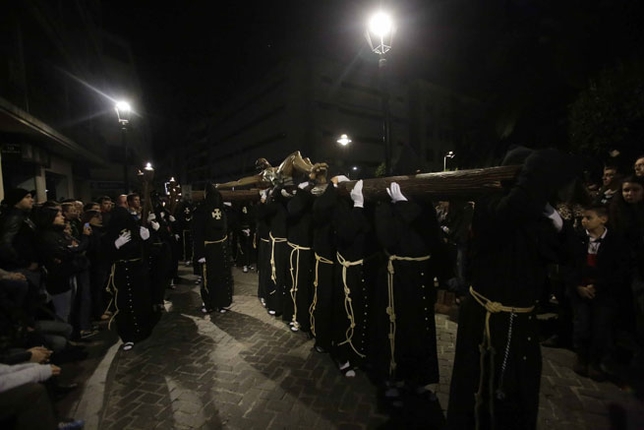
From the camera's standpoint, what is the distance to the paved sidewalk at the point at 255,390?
10.6 ft

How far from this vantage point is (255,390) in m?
3.78

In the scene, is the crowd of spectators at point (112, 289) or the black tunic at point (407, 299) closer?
the crowd of spectators at point (112, 289)

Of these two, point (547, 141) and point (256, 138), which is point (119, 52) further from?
point (547, 141)

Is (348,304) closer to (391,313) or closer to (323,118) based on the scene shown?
(391,313)

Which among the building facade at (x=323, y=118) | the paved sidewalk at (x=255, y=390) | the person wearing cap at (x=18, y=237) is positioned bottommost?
the paved sidewalk at (x=255, y=390)

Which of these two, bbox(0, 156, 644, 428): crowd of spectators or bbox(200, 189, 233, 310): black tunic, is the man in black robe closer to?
bbox(0, 156, 644, 428): crowd of spectators

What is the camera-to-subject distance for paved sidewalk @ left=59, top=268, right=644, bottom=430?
10.6 feet

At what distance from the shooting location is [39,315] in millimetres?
4359

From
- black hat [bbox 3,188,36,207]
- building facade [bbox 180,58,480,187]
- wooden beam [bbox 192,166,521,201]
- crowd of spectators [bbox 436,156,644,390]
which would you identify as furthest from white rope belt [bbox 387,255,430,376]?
building facade [bbox 180,58,480,187]

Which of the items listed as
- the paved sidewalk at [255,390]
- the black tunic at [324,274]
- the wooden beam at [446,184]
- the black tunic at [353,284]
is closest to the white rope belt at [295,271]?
the paved sidewalk at [255,390]

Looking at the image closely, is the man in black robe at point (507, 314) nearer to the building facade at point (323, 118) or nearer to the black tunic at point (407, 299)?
the black tunic at point (407, 299)

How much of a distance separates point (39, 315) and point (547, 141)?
14.1m

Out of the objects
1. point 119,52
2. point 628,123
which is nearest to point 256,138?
point 119,52

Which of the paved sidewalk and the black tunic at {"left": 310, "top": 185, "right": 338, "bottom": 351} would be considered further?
the black tunic at {"left": 310, "top": 185, "right": 338, "bottom": 351}
